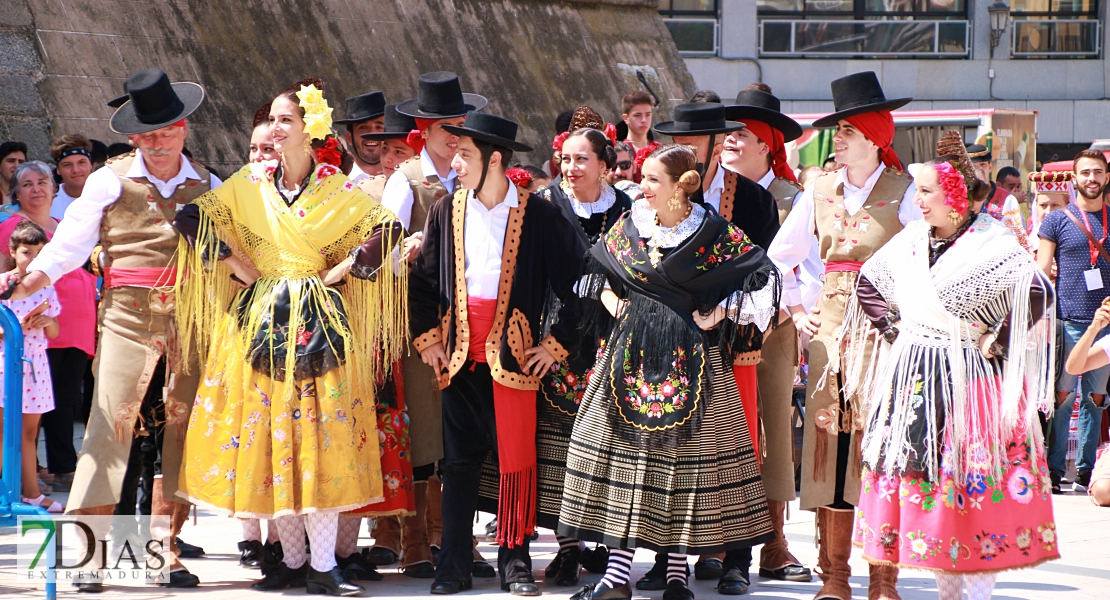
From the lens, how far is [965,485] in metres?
4.46

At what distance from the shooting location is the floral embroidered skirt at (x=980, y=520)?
4.44 metres

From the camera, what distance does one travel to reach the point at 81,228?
5156 millimetres

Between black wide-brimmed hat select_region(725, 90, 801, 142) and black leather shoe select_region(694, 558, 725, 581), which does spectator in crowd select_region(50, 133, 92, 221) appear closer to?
black wide-brimmed hat select_region(725, 90, 801, 142)

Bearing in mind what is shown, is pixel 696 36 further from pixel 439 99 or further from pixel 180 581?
pixel 180 581

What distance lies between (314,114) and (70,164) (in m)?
3.66

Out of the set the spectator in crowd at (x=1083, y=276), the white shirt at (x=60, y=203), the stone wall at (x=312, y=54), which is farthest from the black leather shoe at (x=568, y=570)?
the stone wall at (x=312, y=54)

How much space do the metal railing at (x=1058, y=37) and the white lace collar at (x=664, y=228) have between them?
22.5 metres

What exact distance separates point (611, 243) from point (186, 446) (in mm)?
1906

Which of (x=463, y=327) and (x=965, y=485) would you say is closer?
(x=965, y=485)

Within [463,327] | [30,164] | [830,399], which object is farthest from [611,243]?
[30,164]

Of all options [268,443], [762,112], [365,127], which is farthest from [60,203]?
[762,112]

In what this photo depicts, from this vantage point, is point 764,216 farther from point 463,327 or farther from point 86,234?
point 86,234

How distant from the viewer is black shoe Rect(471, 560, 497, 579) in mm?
5523

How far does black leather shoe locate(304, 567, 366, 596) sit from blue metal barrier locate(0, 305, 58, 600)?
978mm
